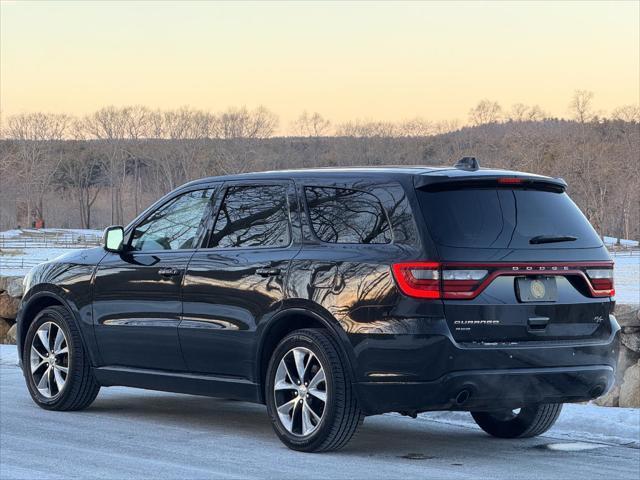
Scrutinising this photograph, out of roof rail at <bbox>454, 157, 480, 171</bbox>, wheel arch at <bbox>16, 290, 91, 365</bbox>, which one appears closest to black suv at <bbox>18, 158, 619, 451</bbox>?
roof rail at <bbox>454, 157, 480, 171</bbox>

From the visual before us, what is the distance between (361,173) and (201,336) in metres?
1.65

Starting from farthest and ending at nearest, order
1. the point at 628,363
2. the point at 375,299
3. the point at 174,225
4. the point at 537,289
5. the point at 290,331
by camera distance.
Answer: the point at 628,363 → the point at 174,225 → the point at 290,331 → the point at 537,289 → the point at 375,299

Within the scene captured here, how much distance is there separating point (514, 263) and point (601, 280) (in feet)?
2.63

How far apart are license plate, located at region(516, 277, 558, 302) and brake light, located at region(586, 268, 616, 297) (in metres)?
0.36

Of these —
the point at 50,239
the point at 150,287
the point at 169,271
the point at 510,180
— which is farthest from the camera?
the point at 50,239

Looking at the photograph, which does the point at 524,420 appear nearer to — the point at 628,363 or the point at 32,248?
the point at 628,363

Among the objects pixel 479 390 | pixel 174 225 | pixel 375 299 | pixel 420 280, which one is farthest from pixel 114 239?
pixel 479 390

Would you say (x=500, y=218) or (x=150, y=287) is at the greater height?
(x=500, y=218)

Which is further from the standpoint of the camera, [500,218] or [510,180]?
[510,180]

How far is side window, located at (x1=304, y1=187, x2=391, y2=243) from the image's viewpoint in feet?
25.5

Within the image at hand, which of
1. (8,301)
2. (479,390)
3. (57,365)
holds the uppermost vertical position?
(479,390)

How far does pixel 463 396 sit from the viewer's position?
739 centimetres

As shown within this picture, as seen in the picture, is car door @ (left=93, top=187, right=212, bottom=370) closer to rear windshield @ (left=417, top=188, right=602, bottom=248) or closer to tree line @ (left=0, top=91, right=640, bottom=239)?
rear windshield @ (left=417, top=188, right=602, bottom=248)

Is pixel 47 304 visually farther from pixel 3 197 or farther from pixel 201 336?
pixel 3 197
